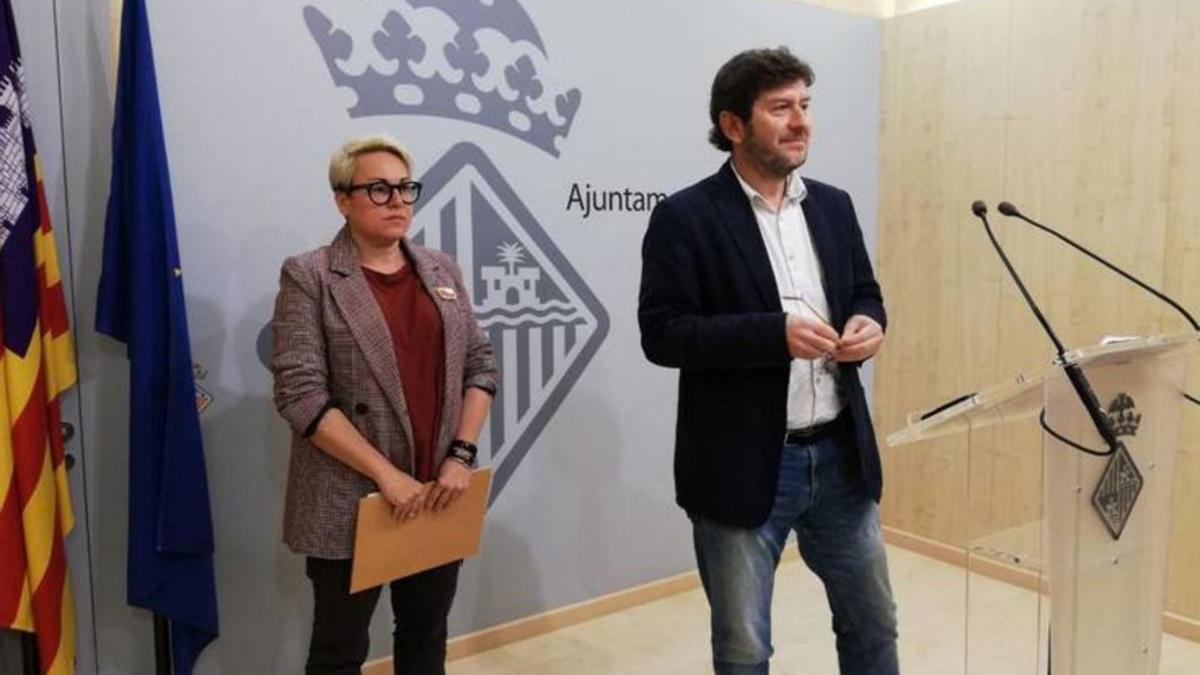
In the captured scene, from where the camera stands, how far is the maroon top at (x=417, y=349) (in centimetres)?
205

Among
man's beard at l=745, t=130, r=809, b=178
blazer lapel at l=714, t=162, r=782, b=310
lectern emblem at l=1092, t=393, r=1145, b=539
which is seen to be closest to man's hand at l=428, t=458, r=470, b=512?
blazer lapel at l=714, t=162, r=782, b=310

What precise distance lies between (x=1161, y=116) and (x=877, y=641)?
6.69 ft

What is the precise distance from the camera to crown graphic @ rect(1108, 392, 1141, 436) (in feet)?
5.17

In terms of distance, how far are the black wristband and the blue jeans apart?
21.2 inches

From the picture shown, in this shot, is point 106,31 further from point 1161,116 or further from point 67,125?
point 1161,116

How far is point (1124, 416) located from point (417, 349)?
1369 mm

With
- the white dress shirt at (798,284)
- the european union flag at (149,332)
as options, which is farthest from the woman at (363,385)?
the white dress shirt at (798,284)

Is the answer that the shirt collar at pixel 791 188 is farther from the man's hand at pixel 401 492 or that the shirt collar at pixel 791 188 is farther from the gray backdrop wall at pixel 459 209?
the gray backdrop wall at pixel 459 209

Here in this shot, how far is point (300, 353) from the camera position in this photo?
1967mm

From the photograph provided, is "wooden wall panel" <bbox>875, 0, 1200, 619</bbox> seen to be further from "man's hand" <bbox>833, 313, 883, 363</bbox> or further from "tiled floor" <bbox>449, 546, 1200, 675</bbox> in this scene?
"man's hand" <bbox>833, 313, 883, 363</bbox>

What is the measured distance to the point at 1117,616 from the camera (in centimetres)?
165

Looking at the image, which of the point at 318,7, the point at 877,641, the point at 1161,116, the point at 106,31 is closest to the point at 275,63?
the point at 318,7

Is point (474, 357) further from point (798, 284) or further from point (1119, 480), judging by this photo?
point (1119, 480)

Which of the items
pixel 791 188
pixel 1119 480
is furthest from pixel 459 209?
pixel 1119 480
